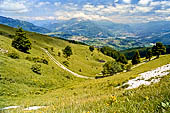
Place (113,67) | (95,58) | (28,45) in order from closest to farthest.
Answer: (28,45) < (113,67) < (95,58)

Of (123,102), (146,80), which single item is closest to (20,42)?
(146,80)

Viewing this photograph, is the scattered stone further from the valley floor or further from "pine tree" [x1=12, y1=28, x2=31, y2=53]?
"pine tree" [x1=12, y1=28, x2=31, y2=53]

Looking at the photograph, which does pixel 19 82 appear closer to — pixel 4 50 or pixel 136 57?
pixel 4 50

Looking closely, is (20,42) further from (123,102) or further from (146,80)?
(123,102)

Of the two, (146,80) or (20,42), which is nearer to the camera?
(146,80)

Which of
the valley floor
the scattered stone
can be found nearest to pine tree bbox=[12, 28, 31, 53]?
the valley floor

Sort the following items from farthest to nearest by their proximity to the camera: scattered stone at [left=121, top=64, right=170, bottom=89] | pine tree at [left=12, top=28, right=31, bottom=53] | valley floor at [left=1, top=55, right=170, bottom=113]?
pine tree at [left=12, top=28, right=31, bottom=53]
scattered stone at [left=121, top=64, right=170, bottom=89]
valley floor at [left=1, top=55, right=170, bottom=113]

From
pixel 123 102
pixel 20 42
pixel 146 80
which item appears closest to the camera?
pixel 123 102

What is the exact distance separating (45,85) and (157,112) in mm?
37716

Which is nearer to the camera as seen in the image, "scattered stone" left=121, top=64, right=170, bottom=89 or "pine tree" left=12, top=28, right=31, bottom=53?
"scattered stone" left=121, top=64, right=170, bottom=89

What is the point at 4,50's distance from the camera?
1689 inches

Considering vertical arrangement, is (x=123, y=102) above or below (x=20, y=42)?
above

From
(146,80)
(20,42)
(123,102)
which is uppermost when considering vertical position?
(123,102)

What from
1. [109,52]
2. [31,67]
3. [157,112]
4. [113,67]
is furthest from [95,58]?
[157,112]
